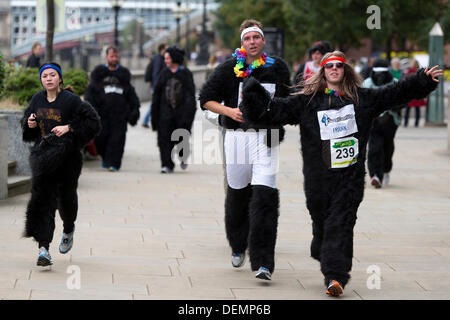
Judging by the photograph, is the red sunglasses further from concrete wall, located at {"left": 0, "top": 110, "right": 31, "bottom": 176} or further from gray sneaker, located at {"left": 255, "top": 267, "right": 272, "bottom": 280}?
concrete wall, located at {"left": 0, "top": 110, "right": 31, "bottom": 176}

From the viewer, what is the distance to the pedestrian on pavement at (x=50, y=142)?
23.9 feet

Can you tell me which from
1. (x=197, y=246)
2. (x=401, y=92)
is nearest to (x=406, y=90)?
(x=401, y=92)

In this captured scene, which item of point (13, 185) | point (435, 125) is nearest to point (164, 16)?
point (435, 125)

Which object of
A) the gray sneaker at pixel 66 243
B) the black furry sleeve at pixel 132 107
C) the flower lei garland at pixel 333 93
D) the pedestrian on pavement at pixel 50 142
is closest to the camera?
the flower lei garland at pixel 333 93

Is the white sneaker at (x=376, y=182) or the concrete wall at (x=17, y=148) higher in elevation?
the concrete wall at (x=17, y=148)

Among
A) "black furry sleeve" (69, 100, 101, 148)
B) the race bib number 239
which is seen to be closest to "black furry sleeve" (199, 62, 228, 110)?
"black furry sleeve" (69, 100, 101, 148)

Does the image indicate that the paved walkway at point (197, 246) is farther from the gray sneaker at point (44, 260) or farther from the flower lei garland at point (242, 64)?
the flower lei garland at point (242, 64)

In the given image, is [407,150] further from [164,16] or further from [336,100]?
[164,16]

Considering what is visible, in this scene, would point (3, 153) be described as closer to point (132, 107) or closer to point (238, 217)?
point (132, 107)

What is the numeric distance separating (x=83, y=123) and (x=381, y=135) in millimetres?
6497

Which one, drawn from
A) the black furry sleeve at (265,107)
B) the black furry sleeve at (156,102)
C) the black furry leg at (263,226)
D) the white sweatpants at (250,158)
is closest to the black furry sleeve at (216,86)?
the white sweatpants at (250,158)

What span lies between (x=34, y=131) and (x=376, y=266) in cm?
283

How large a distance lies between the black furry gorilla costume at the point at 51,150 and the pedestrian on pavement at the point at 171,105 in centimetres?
697

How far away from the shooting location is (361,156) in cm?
658
